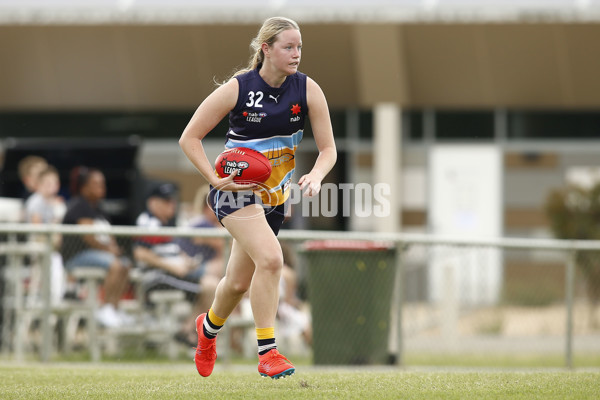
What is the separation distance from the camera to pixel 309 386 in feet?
18.0

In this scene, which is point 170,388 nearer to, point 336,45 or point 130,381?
point 130,381

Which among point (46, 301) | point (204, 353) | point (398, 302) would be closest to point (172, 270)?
point (46, 301)

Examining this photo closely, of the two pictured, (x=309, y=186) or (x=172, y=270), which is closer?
(x=309, y=186)

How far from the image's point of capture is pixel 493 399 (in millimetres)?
4984

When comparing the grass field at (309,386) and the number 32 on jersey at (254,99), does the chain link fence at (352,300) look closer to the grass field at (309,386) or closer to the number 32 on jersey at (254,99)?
the grass field at (309,386)

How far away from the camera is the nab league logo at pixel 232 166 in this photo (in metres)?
5.38

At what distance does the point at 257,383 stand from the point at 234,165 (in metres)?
1.29

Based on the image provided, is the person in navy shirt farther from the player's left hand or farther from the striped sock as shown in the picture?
the striped sock

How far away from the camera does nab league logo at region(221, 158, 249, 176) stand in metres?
5.38

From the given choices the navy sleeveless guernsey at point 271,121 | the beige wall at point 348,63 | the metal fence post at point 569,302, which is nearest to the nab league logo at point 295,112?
the navy sleeveless guernsey at point 271,121

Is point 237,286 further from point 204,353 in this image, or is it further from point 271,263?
point 204,353

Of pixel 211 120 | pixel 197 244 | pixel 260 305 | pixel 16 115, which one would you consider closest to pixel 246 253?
pixel 260 305

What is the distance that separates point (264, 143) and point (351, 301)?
430cm

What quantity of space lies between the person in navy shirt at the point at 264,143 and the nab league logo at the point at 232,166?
0.04 metres
